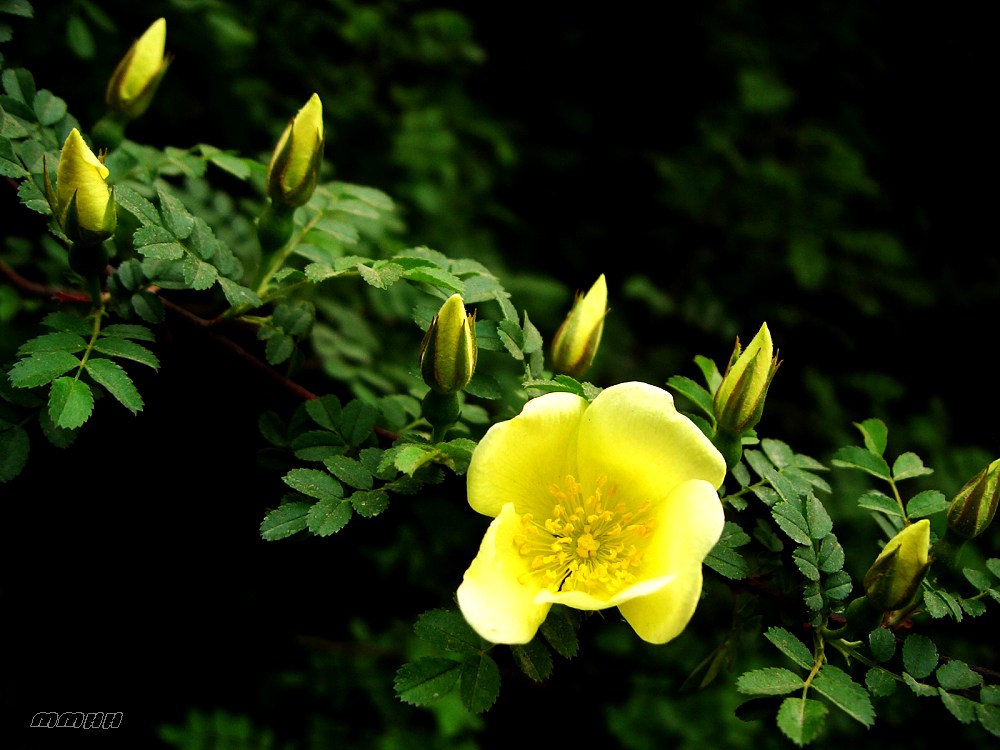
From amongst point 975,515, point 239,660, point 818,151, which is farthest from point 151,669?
point 818,151

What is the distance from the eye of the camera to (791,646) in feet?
3.01

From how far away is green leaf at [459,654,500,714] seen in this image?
0.88m

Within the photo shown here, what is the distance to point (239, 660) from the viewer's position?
1782 mm

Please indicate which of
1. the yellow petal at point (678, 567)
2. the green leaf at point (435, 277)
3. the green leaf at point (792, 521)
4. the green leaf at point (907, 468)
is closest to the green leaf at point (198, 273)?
the green leaf at point (435, 277)

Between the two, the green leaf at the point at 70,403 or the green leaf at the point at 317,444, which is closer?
the green leaf at the point at 70,403

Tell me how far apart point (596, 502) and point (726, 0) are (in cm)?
231


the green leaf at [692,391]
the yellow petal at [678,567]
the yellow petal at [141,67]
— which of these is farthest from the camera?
the yellow petal at [141,67]

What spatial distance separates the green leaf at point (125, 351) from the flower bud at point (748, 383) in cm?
69

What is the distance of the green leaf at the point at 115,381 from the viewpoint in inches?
36.2

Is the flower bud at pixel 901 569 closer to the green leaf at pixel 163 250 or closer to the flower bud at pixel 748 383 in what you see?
the flower bud at pixel 748 383

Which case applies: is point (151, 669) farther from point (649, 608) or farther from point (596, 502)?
point (649, 608)

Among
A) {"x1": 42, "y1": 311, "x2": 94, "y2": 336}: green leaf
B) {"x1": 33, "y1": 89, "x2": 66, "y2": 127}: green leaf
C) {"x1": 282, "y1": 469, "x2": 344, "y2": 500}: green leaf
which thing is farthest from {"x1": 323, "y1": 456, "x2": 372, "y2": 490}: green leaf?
{"x1": 33, "y1": 89, "x2": 66, "y2": 127}: green leaf

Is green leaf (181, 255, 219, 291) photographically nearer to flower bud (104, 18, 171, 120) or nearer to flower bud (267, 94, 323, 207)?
flower bud (267, 94, 323, 207)

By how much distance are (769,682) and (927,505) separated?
0.36m
